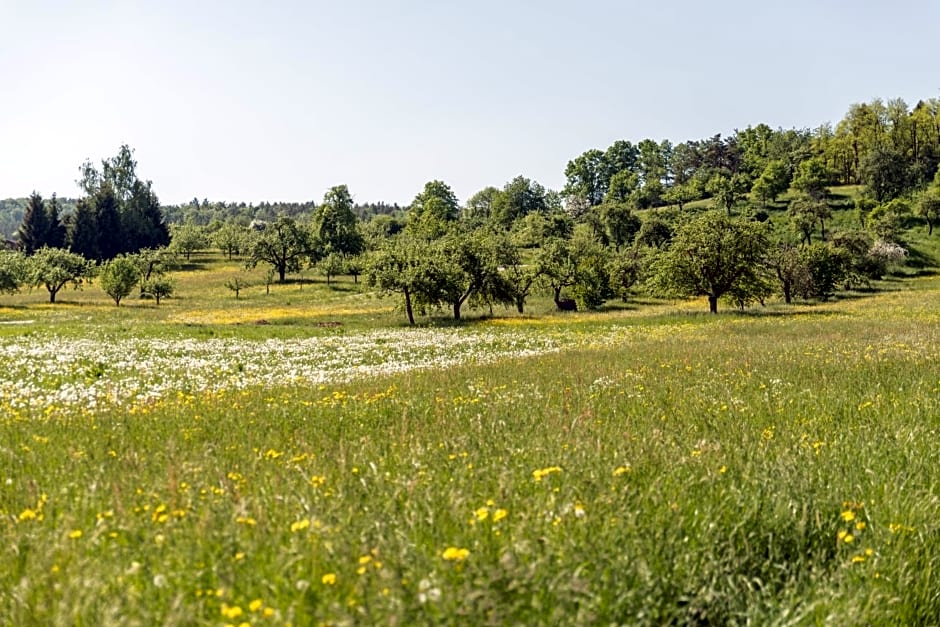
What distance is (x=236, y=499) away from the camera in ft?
15.0

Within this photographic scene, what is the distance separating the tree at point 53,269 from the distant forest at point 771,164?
36768mm

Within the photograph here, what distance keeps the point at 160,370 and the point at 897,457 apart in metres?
18.3

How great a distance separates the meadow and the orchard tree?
87039 millimetres

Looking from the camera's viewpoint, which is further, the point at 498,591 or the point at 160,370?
the point at 160,370

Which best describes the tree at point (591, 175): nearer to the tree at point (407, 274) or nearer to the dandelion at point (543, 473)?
the tree at point (407, 274)

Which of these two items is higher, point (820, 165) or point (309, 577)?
point (820, 165)

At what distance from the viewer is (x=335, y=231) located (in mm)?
106250

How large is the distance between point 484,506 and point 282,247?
320 feet

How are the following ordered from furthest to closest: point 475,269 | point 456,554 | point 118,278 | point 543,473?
1. point 118,278
2. point 475,269
3. point 543,473
4. point 456,554

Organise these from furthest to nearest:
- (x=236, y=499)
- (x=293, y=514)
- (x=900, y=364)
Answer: (x=900, y=364)
(x=236, y=499)
(x=293, y=514)

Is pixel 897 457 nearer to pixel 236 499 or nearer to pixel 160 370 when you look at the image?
pixel 236 499

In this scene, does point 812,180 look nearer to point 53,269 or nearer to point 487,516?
point 53,269

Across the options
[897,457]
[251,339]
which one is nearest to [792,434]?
[897,457]

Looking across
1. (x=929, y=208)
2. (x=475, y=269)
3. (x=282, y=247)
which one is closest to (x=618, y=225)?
(x=929, y=208)
